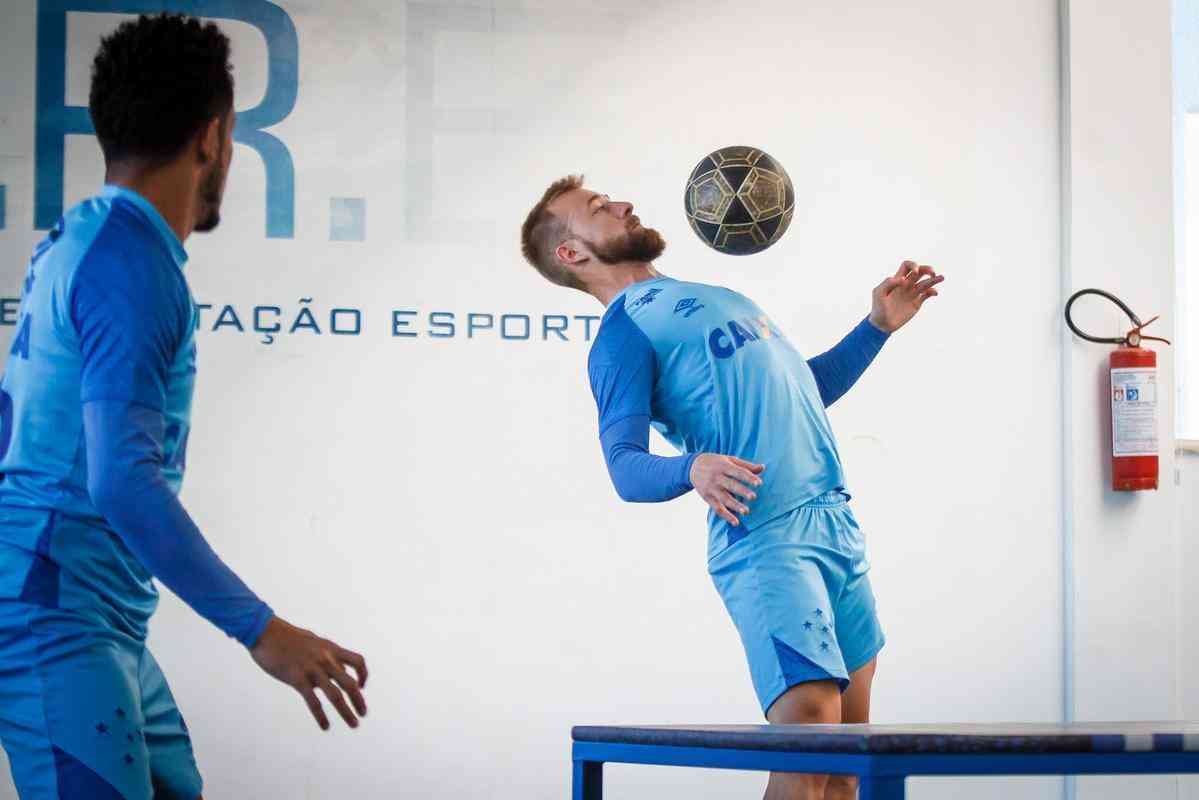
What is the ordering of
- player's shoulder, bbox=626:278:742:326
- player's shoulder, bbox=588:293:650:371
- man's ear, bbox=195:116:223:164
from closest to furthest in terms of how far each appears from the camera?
1. man's ear, bbox=195:116:223:164
2. player's shoulder, bbox=588:293:650:371
3. player's shoulder, bbox=626:278:742:326

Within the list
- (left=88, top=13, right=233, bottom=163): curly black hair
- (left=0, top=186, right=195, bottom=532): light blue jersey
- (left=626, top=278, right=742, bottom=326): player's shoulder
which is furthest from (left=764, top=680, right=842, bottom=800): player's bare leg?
(left=88, top=13, right=233, bottom=163): curly black hair

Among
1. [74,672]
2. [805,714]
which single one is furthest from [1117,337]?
[74,672]

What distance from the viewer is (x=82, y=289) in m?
1.67

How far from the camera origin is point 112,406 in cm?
160

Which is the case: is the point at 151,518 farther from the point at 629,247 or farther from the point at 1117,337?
the point at 1117,337

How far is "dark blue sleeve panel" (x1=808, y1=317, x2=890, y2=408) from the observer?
314cm

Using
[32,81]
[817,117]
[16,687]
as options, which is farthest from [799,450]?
[32,81]

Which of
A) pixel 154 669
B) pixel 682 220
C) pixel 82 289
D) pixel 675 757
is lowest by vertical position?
pixel 675 757

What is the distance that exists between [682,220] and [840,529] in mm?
1233

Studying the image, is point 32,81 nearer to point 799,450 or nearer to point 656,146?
point 656,146

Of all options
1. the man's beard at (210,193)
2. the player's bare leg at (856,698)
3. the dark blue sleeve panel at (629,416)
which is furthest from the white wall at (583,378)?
the man's beard at (210,193)

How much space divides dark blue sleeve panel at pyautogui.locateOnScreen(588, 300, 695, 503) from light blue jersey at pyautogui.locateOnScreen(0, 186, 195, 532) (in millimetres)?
1005

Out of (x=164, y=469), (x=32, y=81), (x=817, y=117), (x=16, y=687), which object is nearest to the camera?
(x=16, y=687)

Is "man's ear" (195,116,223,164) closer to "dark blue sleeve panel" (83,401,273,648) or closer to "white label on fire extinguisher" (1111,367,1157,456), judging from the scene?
"dark blue sleeve panel" (83,401,273,648)
